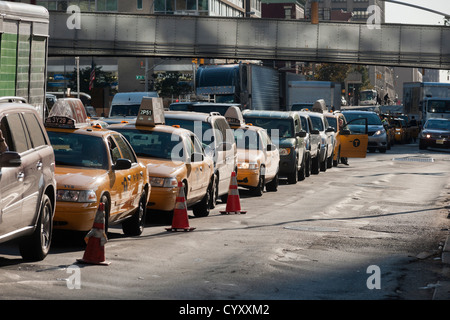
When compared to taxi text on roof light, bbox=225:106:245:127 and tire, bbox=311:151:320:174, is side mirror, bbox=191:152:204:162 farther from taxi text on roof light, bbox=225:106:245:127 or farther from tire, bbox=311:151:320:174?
tire, bbox=311:151:320:174

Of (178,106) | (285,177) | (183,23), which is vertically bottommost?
(285,177)

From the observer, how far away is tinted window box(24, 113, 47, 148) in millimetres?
11510

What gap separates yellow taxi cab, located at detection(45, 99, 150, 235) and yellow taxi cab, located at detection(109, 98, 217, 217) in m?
0.89

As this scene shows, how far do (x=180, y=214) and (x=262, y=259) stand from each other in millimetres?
3403

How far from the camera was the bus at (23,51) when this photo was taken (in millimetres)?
→ 17734

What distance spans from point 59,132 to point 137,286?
478 cm

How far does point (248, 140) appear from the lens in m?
24.5

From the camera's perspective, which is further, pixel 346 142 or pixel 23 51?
pixel 346 142

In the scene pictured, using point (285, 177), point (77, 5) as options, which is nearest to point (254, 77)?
point (285, 177)

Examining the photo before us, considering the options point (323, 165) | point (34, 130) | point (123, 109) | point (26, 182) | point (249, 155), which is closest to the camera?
point (26, 182)

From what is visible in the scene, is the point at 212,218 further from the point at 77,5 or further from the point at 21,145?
the point at 77,5

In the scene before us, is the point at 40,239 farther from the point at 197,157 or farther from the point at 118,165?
the point at 197,157

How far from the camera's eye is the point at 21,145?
36.3ft

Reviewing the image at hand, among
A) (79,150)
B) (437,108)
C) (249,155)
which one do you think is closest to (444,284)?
(79,150)
